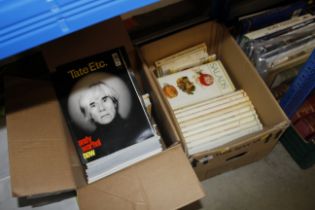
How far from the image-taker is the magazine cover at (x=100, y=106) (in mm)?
804

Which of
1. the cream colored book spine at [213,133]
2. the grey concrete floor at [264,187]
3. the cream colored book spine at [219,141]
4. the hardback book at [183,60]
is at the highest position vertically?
the hardback book at [183,60]

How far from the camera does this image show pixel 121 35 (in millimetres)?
905

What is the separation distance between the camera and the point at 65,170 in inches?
28.3

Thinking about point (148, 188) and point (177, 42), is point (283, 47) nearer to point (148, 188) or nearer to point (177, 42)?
point (177, 42)

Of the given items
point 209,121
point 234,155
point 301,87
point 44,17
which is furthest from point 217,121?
point 44,17

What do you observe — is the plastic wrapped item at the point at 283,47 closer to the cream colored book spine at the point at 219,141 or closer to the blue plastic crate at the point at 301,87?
the blue plastic crate at the point at 301,87

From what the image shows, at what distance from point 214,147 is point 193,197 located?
0.66 feet

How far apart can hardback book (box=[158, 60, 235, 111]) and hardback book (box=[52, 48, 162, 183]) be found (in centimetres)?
18

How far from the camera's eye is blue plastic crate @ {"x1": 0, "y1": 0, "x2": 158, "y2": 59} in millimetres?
350

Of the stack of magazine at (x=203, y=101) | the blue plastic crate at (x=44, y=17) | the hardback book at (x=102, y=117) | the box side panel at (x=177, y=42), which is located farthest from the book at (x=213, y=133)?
the blue plastic crate at (x=44, y=17)

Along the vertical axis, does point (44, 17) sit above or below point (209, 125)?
above

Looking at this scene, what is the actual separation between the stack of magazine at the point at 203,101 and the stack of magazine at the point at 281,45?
119 millimetres

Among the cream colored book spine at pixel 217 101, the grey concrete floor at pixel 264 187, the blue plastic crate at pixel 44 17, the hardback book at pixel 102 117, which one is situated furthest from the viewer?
the grey concrete floor at pixel 264 187

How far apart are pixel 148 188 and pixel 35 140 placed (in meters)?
0.33
